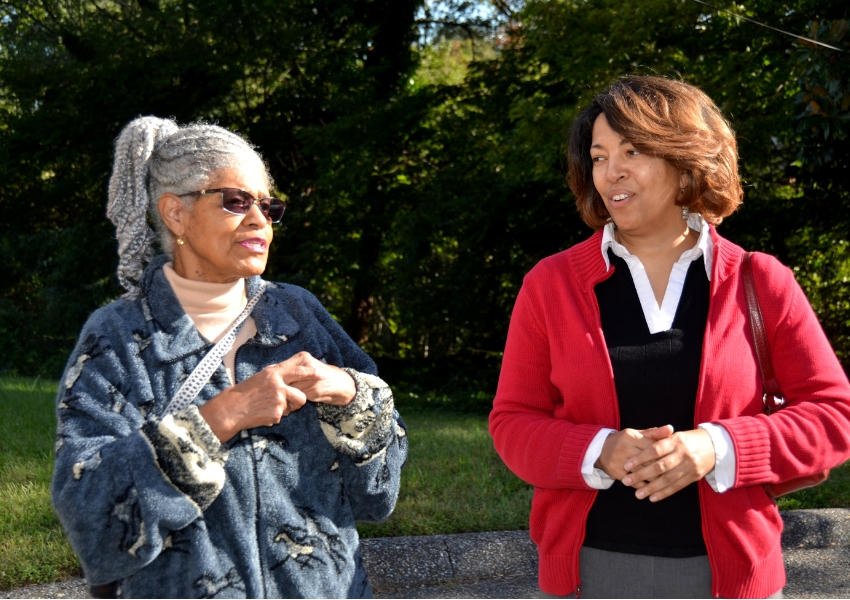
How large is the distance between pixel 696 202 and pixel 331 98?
1262 cm

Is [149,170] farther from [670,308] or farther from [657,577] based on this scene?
[657,577]

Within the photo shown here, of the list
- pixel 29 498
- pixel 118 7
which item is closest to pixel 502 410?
pixel 29 498

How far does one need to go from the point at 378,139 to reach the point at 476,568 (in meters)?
10.1

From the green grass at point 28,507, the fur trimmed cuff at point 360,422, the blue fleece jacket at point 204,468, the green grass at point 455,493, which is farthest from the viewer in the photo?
the green grass at point 455,493

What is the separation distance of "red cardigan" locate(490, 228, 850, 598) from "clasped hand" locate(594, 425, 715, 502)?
0.10 metres

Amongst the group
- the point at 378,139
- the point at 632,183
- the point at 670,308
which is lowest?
the point at 670,308

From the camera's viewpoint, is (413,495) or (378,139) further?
(378,139)

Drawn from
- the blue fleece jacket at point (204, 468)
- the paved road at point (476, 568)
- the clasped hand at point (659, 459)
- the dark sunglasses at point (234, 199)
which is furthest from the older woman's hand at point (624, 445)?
the paved road at point (476, 568)

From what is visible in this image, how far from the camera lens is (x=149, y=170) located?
2508mm

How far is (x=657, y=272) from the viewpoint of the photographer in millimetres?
2666

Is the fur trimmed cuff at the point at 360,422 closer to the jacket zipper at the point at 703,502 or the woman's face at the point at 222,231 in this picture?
the woman's face at the point at 222,231

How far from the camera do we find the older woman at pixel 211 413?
82.6 inches

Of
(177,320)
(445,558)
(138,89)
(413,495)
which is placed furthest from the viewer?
(138,89)

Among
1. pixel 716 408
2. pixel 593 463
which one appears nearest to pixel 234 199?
pixel 593 463
